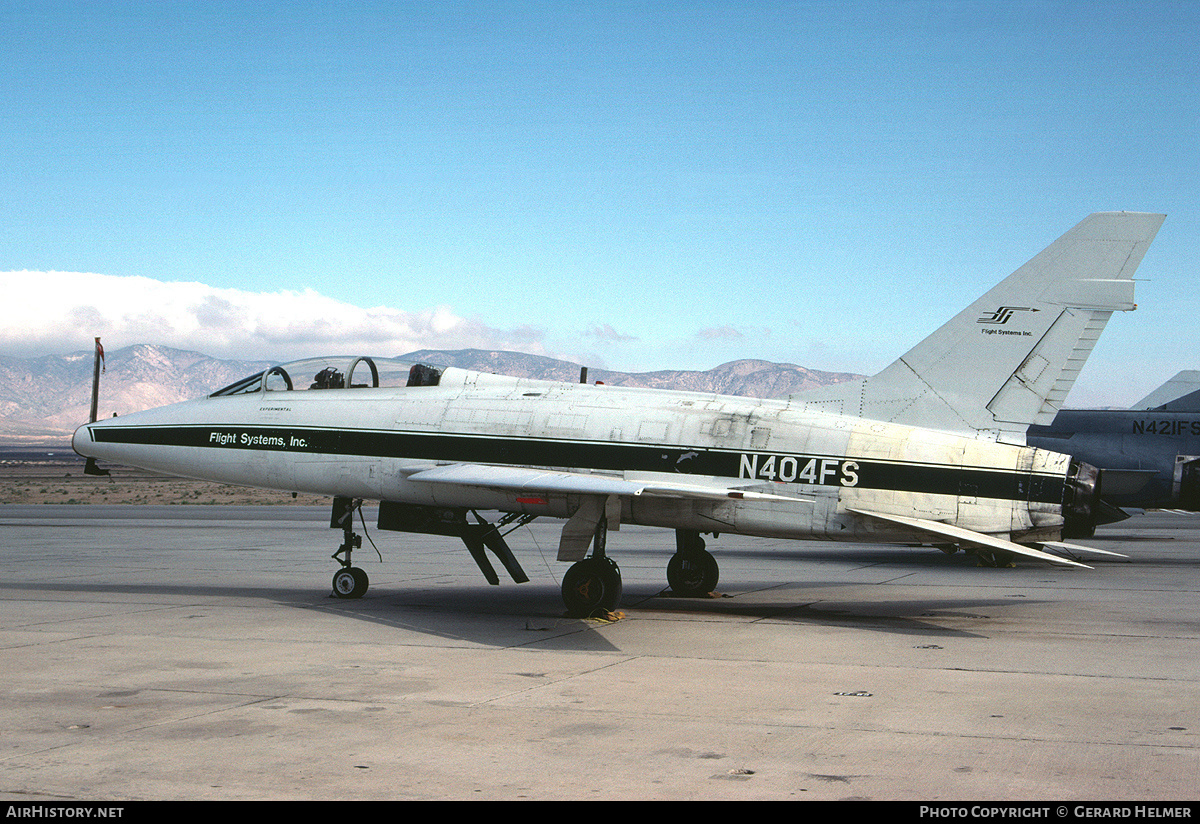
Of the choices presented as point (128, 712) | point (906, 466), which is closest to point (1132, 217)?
point (906, 466)

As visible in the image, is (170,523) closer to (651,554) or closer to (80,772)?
(651,554)

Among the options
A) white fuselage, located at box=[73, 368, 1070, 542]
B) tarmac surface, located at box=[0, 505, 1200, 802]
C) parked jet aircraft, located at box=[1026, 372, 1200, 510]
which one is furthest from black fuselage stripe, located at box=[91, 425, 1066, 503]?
parked jet aircraft, located at box=[1026, 372, 1200, 510]

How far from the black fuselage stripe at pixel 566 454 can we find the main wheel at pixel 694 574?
3.01 m

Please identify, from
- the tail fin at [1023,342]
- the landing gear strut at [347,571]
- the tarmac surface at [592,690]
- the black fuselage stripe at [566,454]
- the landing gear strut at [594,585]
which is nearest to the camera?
the tarmac surface at [592,690]

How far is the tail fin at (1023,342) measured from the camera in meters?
12.5

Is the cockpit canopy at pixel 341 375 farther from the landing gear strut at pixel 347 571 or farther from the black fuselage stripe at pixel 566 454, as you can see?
the landing gear strut at pixel 347 571

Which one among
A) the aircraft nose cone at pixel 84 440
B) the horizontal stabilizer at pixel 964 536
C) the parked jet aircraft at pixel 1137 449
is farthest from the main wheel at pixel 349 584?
the parked jet aircraft at pixel 1137 449

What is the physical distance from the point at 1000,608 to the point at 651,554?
10.1 m

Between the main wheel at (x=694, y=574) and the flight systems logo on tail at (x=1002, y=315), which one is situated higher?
the flight systems logo on tail at (x=1002, y=315)

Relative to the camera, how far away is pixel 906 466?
12.5 meters

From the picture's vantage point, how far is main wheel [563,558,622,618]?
12703 mm

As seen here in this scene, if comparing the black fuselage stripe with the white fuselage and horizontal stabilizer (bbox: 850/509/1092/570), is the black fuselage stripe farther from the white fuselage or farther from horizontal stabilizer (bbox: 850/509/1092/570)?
horizontal stabilizer (bbox: 850/509/1092/570)

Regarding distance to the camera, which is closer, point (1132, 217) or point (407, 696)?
point (407, 696)

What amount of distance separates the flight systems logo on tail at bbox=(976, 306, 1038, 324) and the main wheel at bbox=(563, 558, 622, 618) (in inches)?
230
